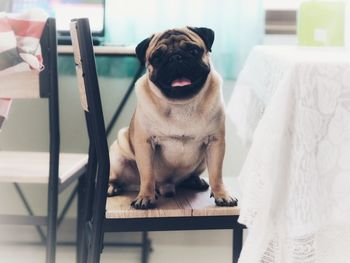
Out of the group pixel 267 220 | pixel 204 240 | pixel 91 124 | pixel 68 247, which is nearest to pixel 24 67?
pixel 91 124

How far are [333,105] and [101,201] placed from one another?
502 mm

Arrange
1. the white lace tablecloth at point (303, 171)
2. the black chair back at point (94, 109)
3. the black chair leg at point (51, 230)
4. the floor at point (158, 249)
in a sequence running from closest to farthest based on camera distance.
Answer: the white lace tablecloth at point (303, 171) < the black chair back at point (94, 109) < the black chair leg at point (51, 230) < the floor at point (158, 249)

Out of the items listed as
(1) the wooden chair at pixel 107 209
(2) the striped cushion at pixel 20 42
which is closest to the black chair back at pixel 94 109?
(1) the wooden chair at pixel 107 209

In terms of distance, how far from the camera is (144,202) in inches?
42.5

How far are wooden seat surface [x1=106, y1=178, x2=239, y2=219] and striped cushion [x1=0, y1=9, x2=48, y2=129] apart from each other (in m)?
0.36

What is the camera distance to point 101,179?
1047 millimetres

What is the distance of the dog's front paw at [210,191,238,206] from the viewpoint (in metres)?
1.10

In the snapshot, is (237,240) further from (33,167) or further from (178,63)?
(33,167)

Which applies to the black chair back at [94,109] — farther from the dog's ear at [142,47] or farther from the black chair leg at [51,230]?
the black chair leg at [51,230]

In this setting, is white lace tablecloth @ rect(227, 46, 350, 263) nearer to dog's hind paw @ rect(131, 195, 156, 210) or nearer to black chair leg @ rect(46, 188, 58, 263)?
dog's hind paw @ rect(131, 195, 156, 210)

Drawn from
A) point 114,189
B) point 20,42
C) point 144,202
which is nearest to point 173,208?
point 144,202

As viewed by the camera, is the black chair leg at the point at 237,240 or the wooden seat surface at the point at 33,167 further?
the wooden seat surface at the point at 33,167

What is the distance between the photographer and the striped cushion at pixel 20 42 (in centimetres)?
111

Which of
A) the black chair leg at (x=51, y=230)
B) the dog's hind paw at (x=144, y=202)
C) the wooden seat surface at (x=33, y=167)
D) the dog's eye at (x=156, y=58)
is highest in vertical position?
the dog's eye at (x=156, y=58)
